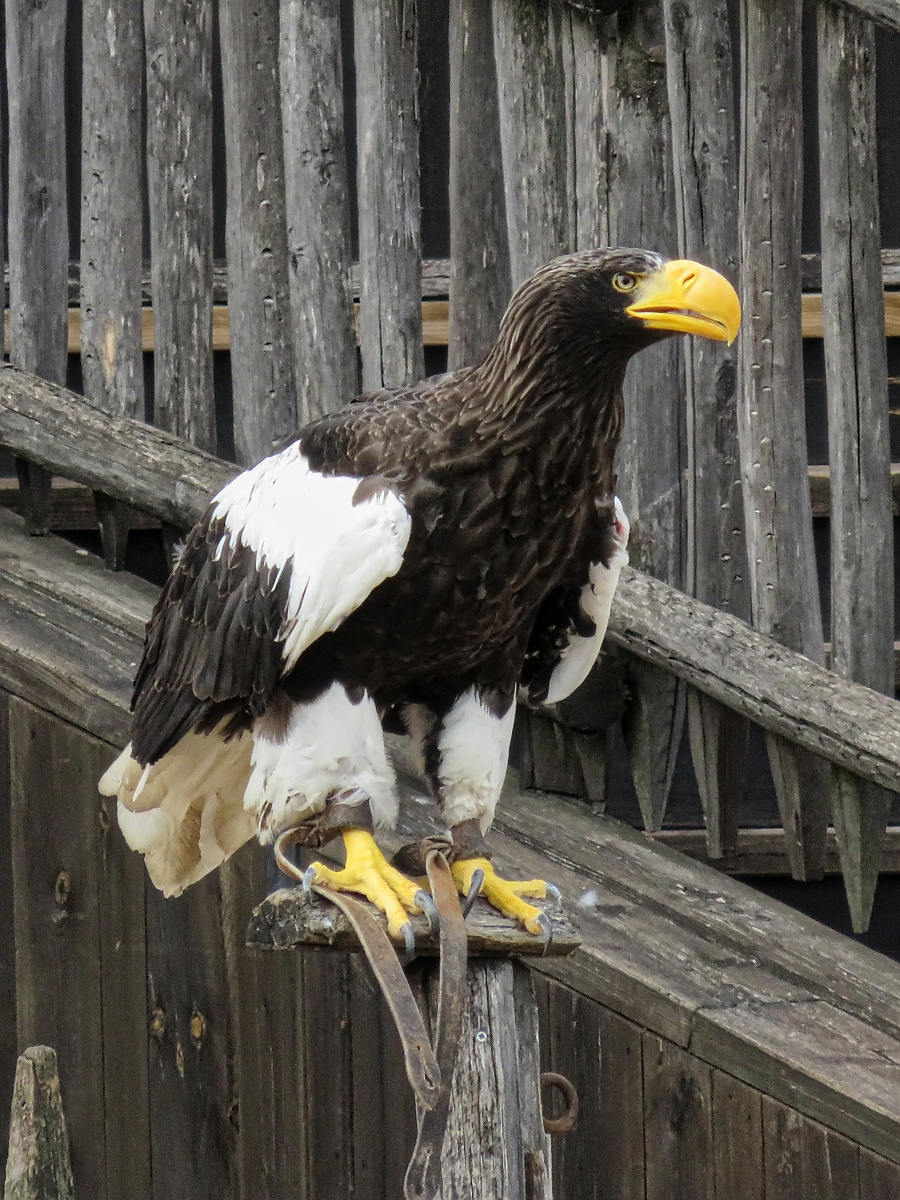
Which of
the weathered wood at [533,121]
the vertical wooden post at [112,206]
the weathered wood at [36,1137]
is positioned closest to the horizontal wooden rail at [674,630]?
the vertical wooden post at [112,206]

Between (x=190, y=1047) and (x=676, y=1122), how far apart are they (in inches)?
43.6

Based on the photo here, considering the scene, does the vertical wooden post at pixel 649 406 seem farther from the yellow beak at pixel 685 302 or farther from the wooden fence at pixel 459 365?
the yellow beak at pixel 685 302

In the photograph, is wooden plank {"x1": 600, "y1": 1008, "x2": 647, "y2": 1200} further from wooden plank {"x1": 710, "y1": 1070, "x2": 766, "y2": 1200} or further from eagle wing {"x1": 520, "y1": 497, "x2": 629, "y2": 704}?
eagle wing {"x1": 520, "y1": 497, "x2": 629, "y2": 704}

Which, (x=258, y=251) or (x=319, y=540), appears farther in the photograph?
(x=258, y=251)

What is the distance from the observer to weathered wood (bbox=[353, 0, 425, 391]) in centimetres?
325

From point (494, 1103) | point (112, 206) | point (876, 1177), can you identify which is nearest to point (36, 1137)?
point (494, 1103)

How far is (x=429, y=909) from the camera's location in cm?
219

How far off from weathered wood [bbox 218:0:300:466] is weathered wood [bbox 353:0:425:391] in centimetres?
21

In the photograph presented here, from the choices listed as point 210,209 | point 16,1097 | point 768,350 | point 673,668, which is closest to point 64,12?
point 210,209

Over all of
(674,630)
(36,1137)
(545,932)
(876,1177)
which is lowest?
(876,1177)

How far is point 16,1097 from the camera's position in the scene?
102 inches

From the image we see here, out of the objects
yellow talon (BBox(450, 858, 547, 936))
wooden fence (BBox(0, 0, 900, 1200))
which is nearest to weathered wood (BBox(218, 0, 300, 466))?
wooden fence (BBox(0, 0, 900, 1200))

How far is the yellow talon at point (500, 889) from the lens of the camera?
7.70 feet

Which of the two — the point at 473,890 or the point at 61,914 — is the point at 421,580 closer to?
the point at 473,890
